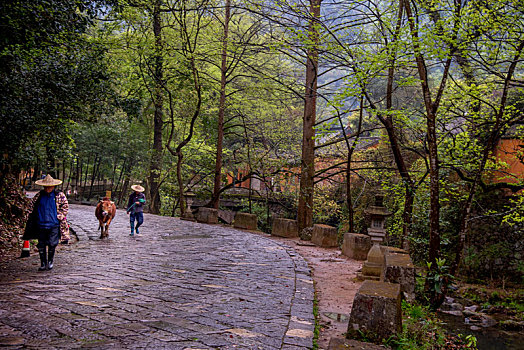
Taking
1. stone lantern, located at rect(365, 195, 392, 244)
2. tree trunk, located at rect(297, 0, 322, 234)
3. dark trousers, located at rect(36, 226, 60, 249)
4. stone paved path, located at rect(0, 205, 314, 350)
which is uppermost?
tree trunk, located at rect(297, 0, 322, 234)

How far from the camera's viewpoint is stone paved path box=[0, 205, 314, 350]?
4.39m

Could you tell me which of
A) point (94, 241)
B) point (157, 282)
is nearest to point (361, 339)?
point (157, 282)

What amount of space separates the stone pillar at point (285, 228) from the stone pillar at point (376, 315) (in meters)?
11.6

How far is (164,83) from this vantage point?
808 inches

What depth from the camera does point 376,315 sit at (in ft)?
15.9

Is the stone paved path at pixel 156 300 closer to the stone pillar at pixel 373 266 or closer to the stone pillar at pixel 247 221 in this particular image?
the stone pillar at pixel 373 266

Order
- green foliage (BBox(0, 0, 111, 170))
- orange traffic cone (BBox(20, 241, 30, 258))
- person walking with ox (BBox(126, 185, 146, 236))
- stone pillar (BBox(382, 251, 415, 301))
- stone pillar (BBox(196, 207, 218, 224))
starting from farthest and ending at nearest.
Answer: stone pillar (BBox(196, 207, 218, 224))
person walking with ox (BBox(126, 185, 146, 236))
orange traffic cone (BBox(20, 241, 30, 258))
green foliage (BBox(0, 0, 111, 170))
stone pillar (BBox(382, 251, 415, 301))

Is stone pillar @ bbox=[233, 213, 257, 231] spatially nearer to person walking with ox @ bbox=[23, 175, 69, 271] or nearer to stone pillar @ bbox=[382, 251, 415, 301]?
person walking with ox @ bbox=[23, 175, 69, 271]

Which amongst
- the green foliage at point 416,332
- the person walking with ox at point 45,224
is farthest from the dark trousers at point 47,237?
the green foliage at point 416,332

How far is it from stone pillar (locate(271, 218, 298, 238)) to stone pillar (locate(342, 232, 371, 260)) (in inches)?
174

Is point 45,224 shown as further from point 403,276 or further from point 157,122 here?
point 157,122

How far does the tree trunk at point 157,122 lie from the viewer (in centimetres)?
2013

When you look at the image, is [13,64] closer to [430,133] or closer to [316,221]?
[430,133]

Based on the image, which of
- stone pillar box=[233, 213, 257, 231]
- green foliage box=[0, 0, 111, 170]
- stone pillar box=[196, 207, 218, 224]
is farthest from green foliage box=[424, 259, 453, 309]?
stone pillar box=[196, 207, 218, 224]
